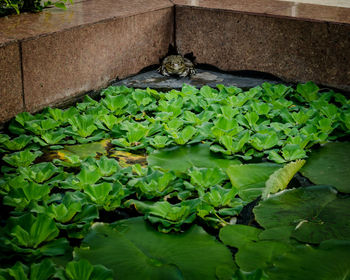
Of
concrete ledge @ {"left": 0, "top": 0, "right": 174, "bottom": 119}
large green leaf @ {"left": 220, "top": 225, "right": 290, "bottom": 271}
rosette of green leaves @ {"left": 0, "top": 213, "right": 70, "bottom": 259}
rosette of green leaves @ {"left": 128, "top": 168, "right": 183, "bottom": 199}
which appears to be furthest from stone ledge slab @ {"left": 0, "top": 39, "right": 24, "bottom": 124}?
large green leaf @ {"left": 220, "top": 225, "right": 290, "bottom": 271}

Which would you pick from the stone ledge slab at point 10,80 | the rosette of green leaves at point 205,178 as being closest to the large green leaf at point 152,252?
the rosette of green leaves at point 205,178

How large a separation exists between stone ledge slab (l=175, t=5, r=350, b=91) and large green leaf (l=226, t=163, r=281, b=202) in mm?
1409

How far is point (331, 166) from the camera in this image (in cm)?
241

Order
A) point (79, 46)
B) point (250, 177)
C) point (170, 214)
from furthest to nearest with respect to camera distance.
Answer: point (79, 46) < point (250, 177) < point (170, 214)

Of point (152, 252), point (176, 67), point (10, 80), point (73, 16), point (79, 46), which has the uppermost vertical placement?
point (73, 16)

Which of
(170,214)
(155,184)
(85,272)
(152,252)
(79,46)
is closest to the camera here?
(85,272)

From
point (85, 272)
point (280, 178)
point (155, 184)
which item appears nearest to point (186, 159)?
point (155, 184)

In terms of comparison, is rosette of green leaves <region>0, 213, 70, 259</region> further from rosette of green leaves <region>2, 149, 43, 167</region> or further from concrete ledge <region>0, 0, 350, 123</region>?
concrete ledge <region>0, 0, 350, 123</region>

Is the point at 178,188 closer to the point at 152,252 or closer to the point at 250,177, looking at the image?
the point at 250,177

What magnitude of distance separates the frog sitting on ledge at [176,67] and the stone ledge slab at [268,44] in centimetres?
19

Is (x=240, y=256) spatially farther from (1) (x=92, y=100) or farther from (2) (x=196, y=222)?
(1) (x=92, y=100)

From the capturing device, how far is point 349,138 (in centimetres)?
282

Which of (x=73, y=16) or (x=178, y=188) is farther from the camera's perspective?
(x=73, y=16)

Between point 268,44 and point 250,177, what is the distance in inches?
67.6
